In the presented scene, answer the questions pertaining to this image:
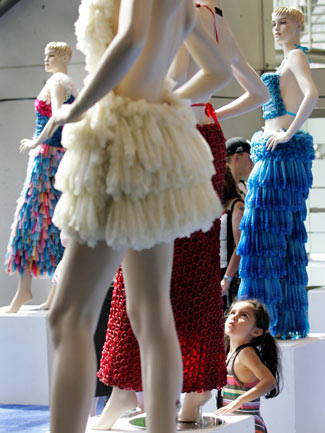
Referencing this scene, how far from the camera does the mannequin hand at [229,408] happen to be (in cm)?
283

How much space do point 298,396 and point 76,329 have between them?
→ 2011 millimetres

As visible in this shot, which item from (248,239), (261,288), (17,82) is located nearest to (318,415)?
(261,288)

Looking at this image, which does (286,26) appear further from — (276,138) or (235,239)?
(235,239)

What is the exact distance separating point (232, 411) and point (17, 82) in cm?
403

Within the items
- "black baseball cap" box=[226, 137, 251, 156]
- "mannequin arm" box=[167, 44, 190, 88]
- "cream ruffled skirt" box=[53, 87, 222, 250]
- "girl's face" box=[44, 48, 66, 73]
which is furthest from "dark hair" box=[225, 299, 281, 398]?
"girl's face" box=[44, 48, 66, 73]

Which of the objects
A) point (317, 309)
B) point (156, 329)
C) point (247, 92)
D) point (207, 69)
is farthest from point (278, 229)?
point (156, 329)

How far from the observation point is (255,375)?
10.1ft

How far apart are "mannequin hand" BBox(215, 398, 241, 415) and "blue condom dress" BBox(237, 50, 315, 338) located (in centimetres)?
90

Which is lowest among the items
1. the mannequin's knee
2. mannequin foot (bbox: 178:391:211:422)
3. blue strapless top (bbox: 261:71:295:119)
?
mannequin foot (bbox: 178:391:211:422)

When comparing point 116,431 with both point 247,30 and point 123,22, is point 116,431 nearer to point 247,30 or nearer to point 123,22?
point 123,22

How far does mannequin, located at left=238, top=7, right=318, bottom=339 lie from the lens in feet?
12.5

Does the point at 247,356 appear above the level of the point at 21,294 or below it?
below

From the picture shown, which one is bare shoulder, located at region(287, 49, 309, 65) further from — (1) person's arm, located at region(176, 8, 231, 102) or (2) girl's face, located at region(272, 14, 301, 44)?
(1) person's arm, located at region(176, 8, 231, 102)

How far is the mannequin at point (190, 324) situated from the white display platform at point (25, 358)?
87.3 inches
